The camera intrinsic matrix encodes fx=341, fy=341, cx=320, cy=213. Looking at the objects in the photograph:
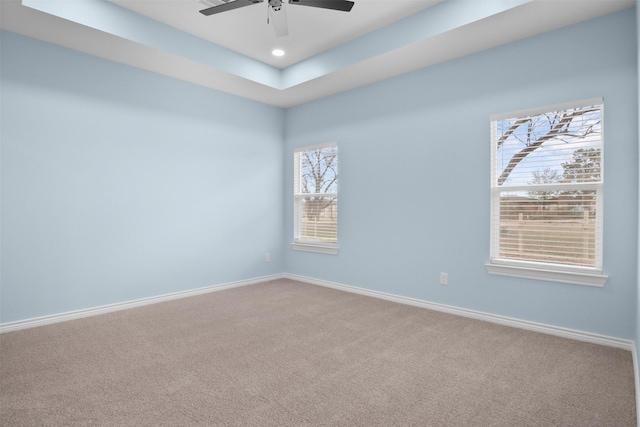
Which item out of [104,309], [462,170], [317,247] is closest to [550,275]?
[462,170]

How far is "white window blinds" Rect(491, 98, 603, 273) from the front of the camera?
2.74m

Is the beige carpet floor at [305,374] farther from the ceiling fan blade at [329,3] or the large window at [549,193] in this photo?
the ceiling fan blade at [329,3]

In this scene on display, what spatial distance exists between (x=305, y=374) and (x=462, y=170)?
2.43 metres

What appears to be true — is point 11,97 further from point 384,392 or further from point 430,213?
point 430,213

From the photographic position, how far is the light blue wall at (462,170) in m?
2.60

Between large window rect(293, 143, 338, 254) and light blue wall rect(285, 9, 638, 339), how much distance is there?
0.15m

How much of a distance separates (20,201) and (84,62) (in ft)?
4.72

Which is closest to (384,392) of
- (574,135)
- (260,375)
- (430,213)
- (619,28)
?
(260,375)

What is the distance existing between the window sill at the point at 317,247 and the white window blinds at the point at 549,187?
2006mm

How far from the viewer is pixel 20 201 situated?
2.98 metres

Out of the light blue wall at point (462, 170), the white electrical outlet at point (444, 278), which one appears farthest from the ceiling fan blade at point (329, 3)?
the white electrical outlet at point (444, 278)

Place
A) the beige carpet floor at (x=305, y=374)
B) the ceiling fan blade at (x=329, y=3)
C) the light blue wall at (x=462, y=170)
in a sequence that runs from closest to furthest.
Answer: the beige carpet floor at (x=305, y=374) < the ceiling fan blade at (x=329, y=3) < the light blue wall at (x=462, y=170)

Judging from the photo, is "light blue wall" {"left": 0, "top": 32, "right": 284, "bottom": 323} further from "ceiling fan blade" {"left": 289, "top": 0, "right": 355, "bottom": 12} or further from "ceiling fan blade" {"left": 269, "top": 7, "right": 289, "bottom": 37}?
"ceiling fan blade" {"left": 289, "top": 0, "right": 355, "bottom": 12}

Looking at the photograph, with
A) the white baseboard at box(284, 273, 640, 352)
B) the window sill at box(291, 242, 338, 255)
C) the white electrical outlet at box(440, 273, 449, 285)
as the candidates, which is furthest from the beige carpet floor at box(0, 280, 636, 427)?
the window sill at box(291, 242, 338, 255)
